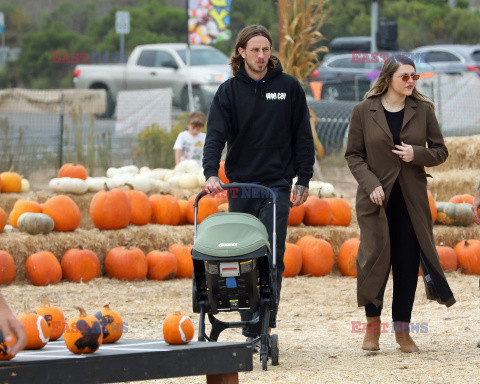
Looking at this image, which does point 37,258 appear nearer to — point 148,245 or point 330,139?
point 148,245

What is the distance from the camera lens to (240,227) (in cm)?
517

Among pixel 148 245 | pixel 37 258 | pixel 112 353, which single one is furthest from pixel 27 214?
pixel 112 353

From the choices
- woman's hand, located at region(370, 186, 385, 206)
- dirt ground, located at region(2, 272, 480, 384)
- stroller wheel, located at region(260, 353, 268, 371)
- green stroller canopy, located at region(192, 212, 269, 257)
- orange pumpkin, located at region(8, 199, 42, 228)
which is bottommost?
dirt ground, located at region(2, 272, 480, 384)

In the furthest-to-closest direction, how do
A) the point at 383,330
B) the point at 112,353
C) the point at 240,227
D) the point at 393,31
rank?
1. the point at 393,31
2. the point at 383,330
3. the point at 240,227
4. the point at 112,353

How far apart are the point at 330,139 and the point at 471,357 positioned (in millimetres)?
11135

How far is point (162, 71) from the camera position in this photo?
76.5 feet

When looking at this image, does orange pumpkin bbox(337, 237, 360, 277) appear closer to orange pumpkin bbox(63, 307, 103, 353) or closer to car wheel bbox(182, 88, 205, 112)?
orange pumpkin bbox(63, 307, 103, 353)

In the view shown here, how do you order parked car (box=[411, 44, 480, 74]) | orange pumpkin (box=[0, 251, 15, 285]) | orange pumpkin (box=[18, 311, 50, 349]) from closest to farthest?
orange pumpkin (box=[18, 311, 50, 349])
orange pumpkin (box=[0, 251, 15, 285])
parked car (box=[411, 44, 480, 74])

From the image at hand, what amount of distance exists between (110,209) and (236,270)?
390 centimetres

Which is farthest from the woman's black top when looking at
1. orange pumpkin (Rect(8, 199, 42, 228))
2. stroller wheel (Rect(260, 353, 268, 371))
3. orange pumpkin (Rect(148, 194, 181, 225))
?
orange pumpkin (Rect(8, 199, 42, 228))

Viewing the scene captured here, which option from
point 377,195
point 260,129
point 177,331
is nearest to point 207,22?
point 260,129

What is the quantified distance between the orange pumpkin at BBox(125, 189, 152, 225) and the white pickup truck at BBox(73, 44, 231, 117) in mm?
10443

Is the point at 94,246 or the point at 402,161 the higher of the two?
the point at 402,161

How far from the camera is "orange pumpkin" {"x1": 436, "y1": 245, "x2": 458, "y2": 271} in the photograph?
29.6 feet
